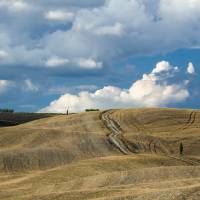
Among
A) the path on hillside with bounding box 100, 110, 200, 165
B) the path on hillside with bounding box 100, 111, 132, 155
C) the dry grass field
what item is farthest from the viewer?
the path on hillside with bounding box 100, 111, 132, 155

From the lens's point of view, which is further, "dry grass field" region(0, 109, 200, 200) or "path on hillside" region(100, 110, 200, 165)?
"path on hillside" region(100, 110, 200, 165)

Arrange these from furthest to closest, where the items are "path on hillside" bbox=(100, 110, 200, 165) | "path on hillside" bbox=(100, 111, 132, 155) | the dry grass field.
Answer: "path on hillside" bbox=(100, 111, 132, 155) < "path on hillside" bbox=(100, 110, 200, 165) < the dry grass field

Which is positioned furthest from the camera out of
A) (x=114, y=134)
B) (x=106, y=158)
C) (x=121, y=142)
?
(x=114, y=134)

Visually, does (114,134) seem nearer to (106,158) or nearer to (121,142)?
(121,142)

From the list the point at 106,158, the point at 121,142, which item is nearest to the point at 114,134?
the point at 121,142

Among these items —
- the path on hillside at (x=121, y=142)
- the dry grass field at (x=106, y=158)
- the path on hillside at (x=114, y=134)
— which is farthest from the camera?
the path on hillside at (x=114, y=134)

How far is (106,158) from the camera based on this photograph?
8988cm

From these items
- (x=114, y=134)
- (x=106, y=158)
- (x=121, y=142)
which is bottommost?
(x=106, y=158)

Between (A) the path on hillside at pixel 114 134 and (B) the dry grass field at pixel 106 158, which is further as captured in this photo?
(A) the path on hillside at pixel 114 134

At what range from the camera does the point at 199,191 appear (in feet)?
156

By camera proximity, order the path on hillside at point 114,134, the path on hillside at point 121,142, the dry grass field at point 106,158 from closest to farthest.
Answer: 1. the dry grass field at point 106,158
2. the path on hillside at point 121,142
3. the path on hillside at point 114,134

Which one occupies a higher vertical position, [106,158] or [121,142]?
[121,142]

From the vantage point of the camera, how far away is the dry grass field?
54.5 metres

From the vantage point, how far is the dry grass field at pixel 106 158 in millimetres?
54487
